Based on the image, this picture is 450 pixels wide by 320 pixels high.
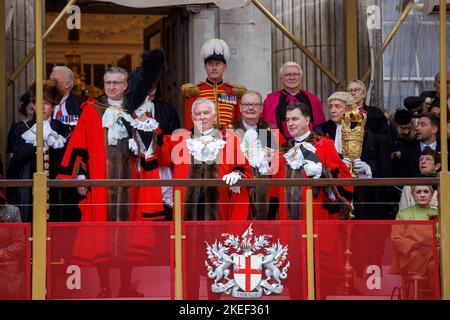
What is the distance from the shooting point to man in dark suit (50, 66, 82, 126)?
13.0 m

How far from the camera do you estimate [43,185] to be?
11039mm

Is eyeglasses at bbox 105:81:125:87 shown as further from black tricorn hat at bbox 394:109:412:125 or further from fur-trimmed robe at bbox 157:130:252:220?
black tricorn hat at bbox 394:109:412:125

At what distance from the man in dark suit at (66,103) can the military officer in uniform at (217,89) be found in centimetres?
101

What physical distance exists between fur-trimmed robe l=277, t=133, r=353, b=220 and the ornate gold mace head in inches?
8.8

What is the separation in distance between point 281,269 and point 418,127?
280cm

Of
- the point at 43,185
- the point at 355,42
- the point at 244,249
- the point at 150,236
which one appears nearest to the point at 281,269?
the point at 244,249

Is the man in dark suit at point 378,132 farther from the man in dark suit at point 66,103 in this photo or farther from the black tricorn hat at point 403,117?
the man in dark suit at point 66,103

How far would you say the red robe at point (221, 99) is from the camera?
13.1 meters

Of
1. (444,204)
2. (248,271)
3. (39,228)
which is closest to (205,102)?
(248,271)

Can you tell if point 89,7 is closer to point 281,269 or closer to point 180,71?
point 180,71

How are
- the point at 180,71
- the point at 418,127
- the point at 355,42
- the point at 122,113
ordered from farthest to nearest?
the point at 180,71
the point at 355,42
the point at 418,127
the point at 122,113

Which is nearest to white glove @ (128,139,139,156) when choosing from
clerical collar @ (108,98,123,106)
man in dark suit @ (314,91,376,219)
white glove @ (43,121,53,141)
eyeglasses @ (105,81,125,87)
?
clerical collar @ (108,98,123,106)

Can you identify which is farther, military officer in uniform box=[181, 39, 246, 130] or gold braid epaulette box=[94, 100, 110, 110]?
military officer in uniform box=[181, 39, 246, 130]
